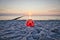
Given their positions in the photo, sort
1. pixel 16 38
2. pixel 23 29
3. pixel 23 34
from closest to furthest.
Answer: pixel 16 38 → pixel 23 34 → pixel 23 29

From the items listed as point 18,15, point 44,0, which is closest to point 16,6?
point 18,15

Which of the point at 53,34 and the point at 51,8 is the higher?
the point at 51,8

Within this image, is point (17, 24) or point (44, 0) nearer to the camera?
point (44, 0)

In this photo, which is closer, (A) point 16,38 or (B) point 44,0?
(A) point 16,38

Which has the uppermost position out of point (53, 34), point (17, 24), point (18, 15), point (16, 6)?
point (16, 6)

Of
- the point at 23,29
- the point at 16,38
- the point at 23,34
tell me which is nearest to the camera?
the point at 16,38

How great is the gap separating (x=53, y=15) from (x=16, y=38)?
4.96 ft

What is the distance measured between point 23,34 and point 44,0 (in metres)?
1.18

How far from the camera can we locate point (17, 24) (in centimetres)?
399

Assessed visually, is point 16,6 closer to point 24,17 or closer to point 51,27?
point 24,17

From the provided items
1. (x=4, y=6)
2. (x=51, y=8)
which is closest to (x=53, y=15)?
(x=51, y=8)

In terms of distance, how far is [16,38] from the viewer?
2.97 meters

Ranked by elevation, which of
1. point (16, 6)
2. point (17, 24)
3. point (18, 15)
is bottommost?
point (17, 24)

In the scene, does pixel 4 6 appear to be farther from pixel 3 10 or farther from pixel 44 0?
pixel 44 0
